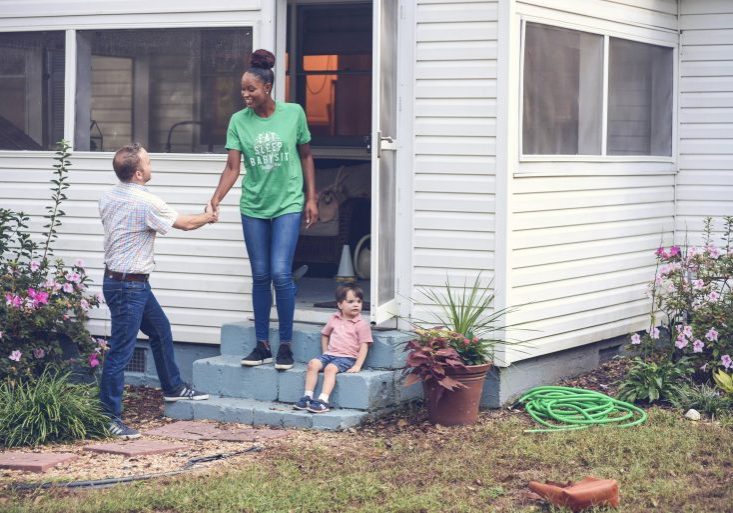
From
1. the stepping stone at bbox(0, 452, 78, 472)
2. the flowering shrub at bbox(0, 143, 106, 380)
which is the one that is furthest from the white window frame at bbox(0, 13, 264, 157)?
the stepping stone at bbox(0, 452, 78, 472)

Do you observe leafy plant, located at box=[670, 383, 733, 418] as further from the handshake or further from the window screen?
the handshake

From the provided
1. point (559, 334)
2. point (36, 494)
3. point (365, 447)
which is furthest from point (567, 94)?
point (36, 494)

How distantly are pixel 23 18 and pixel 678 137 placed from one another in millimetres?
5157

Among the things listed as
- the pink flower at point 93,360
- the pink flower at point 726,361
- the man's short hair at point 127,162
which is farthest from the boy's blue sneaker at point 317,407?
the pink flower at point 726,361

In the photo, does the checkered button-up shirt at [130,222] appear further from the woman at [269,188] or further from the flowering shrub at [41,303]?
the flowering shrub at [41,303]

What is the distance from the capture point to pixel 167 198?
28.0ft

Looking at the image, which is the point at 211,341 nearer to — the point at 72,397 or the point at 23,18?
the point at 72,397

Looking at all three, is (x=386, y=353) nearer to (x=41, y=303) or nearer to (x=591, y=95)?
(x=41, y=303)

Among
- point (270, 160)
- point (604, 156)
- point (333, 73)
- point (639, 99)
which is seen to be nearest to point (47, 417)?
point (270, 160)

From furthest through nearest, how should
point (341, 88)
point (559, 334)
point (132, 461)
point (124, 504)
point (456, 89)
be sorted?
point (341, 88), point (559, 334), point (456, 89), point (132, 461), point (124, 504)

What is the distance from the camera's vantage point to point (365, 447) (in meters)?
6.86

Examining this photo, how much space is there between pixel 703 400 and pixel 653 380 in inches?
14.8

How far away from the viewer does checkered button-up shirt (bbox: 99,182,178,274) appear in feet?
23.4

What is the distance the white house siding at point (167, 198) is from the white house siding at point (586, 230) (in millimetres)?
1928
